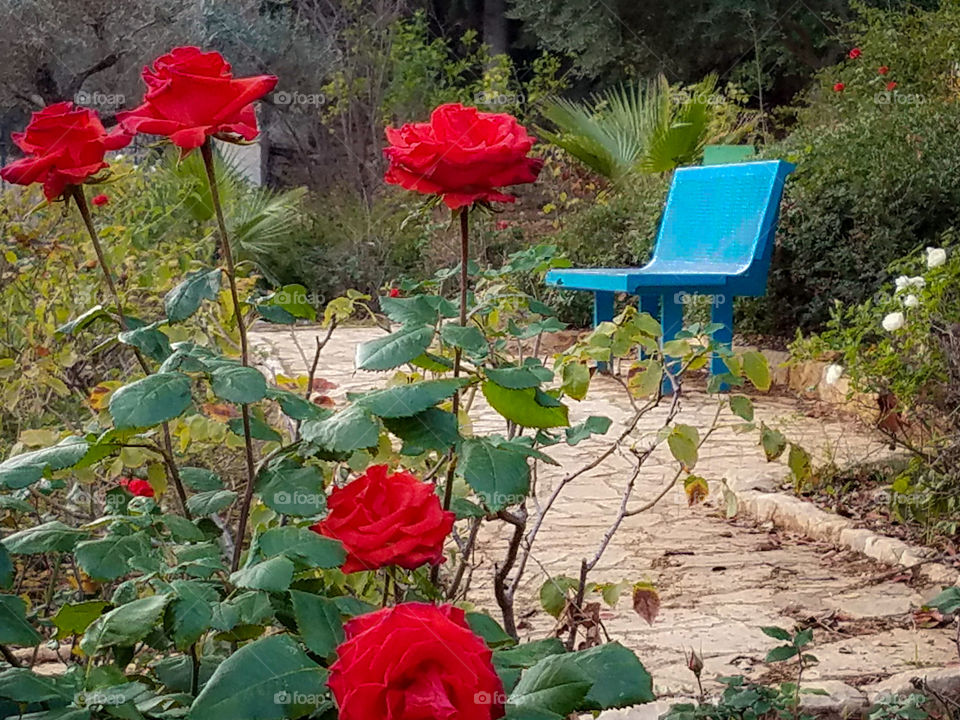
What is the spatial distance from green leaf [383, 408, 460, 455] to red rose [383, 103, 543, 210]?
0.22 metres

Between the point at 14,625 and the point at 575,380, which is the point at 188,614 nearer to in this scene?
the point at 14,625

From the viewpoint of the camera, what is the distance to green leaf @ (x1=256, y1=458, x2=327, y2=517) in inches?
44.0

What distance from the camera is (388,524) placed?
1.01m

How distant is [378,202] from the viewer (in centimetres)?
1187

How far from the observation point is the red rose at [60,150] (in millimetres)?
1229

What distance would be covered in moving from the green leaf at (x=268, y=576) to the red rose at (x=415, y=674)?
19 centimetres

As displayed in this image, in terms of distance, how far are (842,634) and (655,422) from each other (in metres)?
2.47

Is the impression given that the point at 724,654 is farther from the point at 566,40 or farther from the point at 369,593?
the point at 566,40

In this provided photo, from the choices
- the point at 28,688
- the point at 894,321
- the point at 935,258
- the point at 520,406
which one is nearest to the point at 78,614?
the point at 28,688

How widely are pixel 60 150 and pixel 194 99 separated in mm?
217

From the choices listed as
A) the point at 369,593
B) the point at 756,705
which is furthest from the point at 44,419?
the point at 756,705

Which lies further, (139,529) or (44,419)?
(44,419)

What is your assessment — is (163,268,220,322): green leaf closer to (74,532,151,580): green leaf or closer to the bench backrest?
(74,532,151,580): green leaf

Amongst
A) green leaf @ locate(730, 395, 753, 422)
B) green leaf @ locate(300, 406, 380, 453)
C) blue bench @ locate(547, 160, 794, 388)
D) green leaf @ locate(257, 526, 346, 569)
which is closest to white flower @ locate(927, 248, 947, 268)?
blue bench @ locate(547, 160, 794, 388)
